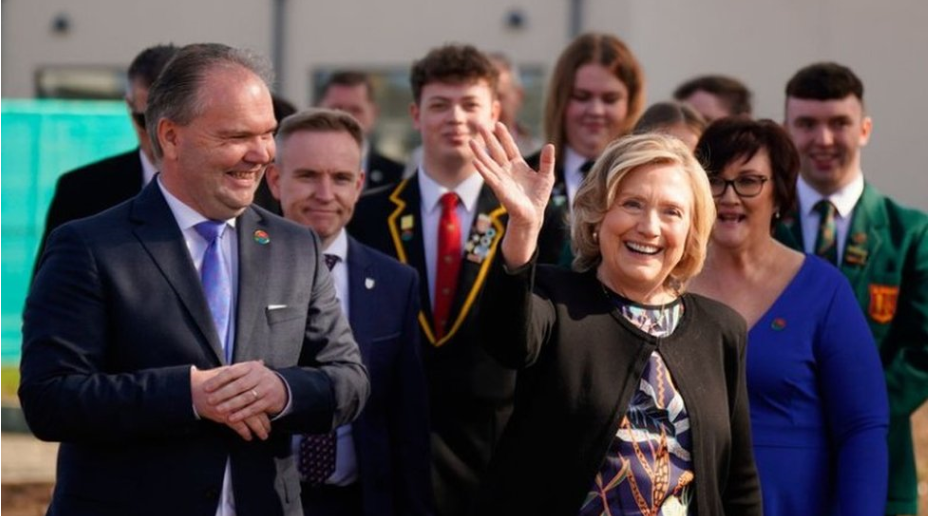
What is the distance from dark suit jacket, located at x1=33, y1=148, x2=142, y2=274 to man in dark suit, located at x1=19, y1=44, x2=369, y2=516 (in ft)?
7.53

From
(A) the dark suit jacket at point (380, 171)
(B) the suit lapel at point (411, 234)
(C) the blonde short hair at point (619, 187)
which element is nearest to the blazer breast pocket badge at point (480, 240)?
(B) the suit lapel at point (411, 234)

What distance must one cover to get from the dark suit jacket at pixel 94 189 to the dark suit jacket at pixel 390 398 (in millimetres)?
1454

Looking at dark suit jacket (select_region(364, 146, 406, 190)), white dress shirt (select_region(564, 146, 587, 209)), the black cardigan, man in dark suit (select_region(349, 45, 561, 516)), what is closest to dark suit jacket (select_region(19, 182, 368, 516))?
the black cardigan

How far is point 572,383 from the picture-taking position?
13.8 feet

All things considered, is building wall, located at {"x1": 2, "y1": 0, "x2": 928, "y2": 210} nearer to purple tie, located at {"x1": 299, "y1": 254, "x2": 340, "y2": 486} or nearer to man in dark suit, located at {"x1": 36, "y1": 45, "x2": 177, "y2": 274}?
man in dark suit, located at {"x1": 36, "y1": 45, "x2": 177, "y2": 274}

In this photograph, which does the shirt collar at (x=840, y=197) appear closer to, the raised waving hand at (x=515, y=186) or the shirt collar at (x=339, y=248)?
the shirt collar at (x=339, y=248)

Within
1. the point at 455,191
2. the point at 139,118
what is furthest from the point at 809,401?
the point at 139,118

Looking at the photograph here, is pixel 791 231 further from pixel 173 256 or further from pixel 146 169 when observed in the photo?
pixel 173 256

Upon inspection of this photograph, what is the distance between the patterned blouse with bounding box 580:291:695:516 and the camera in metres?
4.17

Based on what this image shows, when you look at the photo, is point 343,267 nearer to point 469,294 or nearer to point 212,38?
point 469,294

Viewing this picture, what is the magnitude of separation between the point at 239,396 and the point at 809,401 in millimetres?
1815

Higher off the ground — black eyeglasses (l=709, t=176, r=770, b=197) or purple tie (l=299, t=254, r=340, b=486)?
black eyeglasses (l=709, t=176, r=770, b=197)

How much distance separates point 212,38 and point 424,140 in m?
11.5

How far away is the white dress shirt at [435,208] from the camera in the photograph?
613cm
